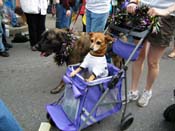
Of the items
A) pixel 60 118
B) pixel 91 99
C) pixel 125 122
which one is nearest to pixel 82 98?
pixel 91 99

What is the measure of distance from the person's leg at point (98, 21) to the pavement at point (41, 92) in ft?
2.98

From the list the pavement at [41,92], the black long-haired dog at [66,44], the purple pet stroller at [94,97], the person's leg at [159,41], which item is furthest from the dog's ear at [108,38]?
the pavement at [41,92]

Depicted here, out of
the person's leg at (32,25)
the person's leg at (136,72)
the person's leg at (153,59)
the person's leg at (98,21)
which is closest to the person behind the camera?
the person's leg at (153,59)

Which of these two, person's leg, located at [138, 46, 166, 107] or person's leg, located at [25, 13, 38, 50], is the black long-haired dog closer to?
person's leg, located at [138, 46, 166, 107]

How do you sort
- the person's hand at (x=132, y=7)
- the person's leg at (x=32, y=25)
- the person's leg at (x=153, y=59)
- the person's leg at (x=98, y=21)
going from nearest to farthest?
the person's hand at (x=132, y=7) → the person's leg at (x=153, y=59) → the person's leg at (x=98, y=21) → the person's leg at (x=32, y=25)

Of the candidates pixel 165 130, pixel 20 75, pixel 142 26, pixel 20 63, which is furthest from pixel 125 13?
pixel 20 63

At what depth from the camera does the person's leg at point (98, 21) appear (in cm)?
382

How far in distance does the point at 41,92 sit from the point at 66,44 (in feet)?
2.60

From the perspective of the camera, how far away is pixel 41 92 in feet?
12.4

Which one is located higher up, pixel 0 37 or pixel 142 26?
pixel 142 26

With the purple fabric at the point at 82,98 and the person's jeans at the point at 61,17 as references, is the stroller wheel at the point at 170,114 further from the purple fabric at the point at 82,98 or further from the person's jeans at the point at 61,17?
the person's jeans at the point at 61,17

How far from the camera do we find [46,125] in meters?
2.94

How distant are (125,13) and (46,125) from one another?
1.44 meters

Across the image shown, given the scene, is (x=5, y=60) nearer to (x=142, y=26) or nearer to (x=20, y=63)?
(x=20, y=63)
